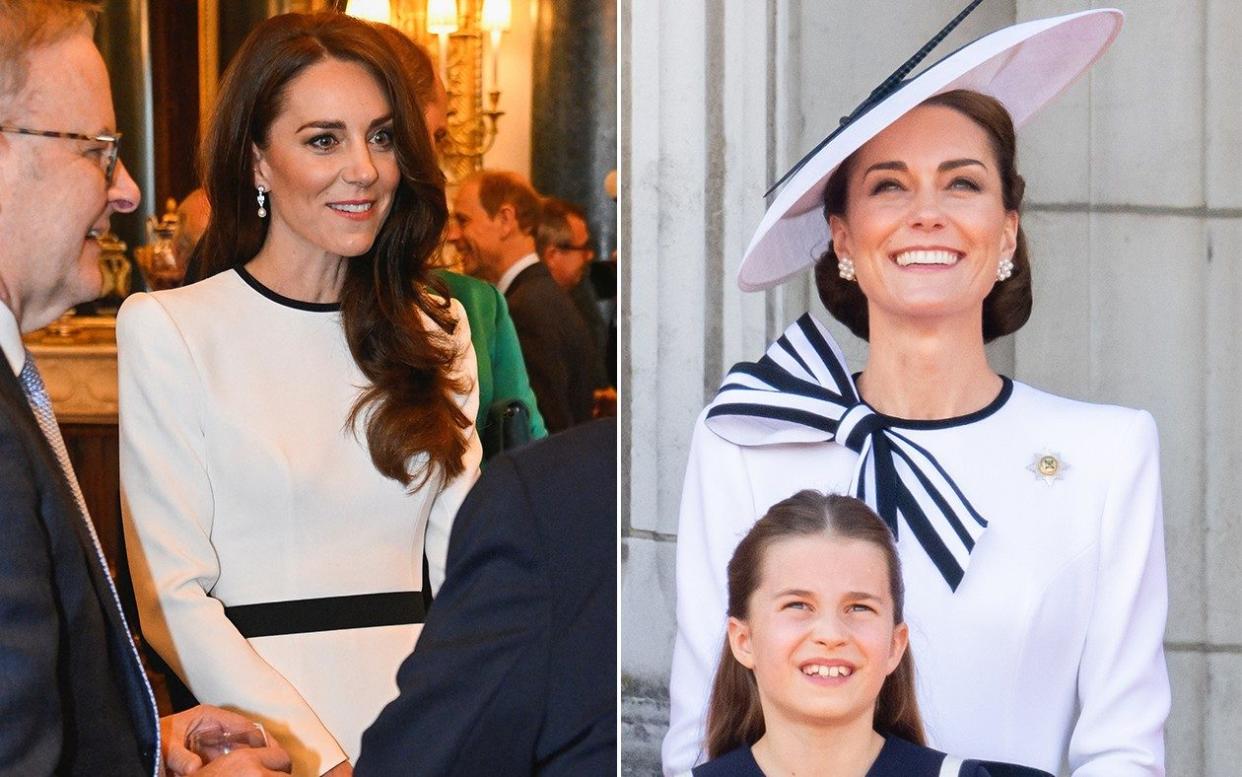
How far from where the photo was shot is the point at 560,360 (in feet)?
7.07

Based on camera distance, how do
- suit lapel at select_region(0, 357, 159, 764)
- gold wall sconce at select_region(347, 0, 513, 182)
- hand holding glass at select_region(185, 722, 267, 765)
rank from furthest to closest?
gold wall sconce at select_region(347, 0, 513, 182), hand holding glass at select_region(185, 722, 267, 765), suit lapel at select_region(0, 357, 159, 764)

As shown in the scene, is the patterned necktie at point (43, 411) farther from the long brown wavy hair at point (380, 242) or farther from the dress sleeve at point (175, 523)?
the long brown wavy hair at point (380, 242)

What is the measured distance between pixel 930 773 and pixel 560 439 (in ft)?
1.61

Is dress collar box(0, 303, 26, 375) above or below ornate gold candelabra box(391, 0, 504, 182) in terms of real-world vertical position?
below

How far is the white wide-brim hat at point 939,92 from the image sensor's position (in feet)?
5.14

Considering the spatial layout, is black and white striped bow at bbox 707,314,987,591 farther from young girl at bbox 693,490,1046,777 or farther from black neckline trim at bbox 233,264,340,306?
black neckline trim at bbox 233,264,340,306

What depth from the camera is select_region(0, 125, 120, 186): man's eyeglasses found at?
5.62 ft

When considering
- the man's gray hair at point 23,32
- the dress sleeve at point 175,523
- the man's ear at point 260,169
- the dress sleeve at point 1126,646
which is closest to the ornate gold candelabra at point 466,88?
the man's ear at point 260,169

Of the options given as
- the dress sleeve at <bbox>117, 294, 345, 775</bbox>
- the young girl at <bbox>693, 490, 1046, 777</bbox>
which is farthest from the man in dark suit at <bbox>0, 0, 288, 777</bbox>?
the young girl at <bbox>693, 490, 1046, 777</bbox>

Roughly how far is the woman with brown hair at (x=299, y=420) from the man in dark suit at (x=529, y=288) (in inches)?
4.1

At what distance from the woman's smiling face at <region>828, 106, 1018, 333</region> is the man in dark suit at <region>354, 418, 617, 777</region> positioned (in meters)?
0.39

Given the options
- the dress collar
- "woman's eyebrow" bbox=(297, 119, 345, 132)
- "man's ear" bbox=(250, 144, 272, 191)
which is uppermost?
"woman's eyebrow" bbox=(297, 119, 345, 132)

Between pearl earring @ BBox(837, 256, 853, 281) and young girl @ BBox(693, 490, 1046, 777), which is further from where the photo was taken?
pearl earring @ BBox(837, 256, 853, 281)

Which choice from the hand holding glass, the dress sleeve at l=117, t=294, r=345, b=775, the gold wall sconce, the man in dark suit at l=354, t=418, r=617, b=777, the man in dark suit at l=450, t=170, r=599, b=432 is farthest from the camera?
the gold wall sconce
